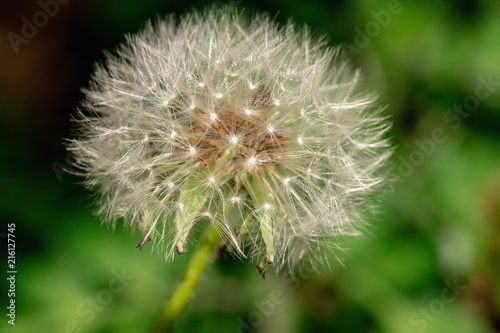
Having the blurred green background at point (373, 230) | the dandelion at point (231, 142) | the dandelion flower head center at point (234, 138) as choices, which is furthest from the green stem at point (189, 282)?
the blurred green background at point (373, 230)

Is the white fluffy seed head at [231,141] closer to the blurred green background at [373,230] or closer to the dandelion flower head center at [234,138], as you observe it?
the dandelion flower head center at [234,138]

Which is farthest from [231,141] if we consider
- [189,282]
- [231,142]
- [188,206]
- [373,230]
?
[373,230]

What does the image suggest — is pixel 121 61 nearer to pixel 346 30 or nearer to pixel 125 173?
pixel 125 173

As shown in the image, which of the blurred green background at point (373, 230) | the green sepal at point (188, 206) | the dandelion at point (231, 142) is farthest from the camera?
the blurred green background at point (373, 230)

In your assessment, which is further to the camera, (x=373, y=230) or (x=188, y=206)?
(x=373, y=230)

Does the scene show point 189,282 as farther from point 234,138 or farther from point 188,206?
point 234,138

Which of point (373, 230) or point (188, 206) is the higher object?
point (373, 230)

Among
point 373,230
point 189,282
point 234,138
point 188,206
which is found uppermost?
point 234,138

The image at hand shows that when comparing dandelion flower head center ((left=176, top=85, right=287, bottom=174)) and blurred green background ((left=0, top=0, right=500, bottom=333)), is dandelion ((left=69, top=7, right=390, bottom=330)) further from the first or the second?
blurred green background ((left=0, top=0, right=500, bottom=333))

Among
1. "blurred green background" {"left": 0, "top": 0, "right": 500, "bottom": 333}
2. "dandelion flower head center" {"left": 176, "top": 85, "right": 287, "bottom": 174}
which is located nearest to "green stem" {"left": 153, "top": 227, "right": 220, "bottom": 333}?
"dandelion flower head center" {"left": 176, "top": 85, "right": 287, "bottom": 174}
